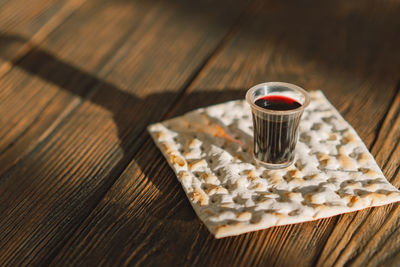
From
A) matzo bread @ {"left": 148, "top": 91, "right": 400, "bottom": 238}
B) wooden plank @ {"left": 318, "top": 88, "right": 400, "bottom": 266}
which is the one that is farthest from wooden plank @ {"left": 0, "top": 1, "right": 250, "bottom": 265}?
wooden plank @ {"left": 318, "top": 88, "right": 400, "bottom": 266}

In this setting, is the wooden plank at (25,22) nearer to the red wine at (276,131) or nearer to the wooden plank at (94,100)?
the wooden plank at (94,100)

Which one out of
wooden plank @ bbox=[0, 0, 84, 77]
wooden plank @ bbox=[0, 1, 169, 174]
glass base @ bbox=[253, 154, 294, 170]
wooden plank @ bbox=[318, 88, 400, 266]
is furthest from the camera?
wooden plank @ bbox=[0, 0, 84, 77]

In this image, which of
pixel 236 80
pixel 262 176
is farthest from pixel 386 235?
pixel 236 80

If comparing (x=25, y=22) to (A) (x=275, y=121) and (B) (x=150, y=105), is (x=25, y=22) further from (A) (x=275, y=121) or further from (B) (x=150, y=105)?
(A) (x=275, y=121)

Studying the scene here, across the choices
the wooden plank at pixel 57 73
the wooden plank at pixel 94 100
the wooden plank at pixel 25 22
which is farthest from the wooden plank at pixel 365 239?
the wooden plank at pixel 25 22

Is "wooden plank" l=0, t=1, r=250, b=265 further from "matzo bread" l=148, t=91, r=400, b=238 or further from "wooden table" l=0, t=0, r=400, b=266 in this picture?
"matzo bread" l=148, t=91, r=400, b=238

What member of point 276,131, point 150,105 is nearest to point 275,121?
point 276,131

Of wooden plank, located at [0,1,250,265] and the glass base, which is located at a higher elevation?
the glass base
